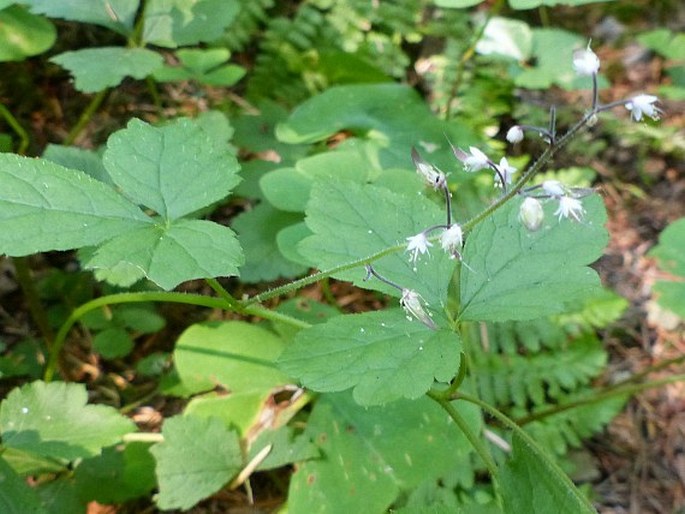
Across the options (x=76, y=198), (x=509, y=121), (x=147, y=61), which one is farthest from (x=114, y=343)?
(x=509, y=121)

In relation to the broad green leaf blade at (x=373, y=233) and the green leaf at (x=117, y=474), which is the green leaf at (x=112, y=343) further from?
the broad green leaf blade at (x=373, y=233)

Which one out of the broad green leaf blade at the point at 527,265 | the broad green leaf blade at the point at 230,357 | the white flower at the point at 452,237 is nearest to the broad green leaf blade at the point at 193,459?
the broad green leaf blade at the point at 230,357

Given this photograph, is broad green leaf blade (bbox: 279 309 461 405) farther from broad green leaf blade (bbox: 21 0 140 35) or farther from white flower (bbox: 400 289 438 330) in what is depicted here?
broad green leaf blade (bbox: 21 0 140 35)

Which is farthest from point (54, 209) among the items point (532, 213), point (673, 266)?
point (673, 266)

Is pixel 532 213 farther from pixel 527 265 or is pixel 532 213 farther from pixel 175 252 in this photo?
pixel 175 252

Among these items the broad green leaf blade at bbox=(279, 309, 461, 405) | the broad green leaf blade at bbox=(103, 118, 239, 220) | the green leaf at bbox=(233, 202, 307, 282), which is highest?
the broad green leaf blade at bbox=(103, 118, 239, 220)

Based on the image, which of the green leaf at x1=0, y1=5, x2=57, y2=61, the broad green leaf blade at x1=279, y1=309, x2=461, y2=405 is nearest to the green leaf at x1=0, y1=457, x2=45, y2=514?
the broad green leaf blade at x1=279, y1=309, x2=461, y2=405

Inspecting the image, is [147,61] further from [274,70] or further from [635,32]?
[635,32]
